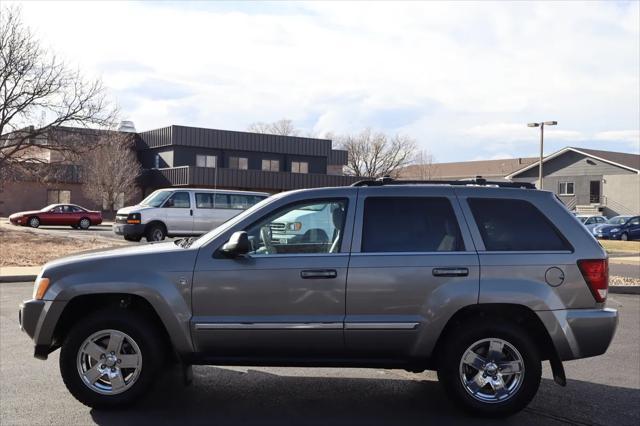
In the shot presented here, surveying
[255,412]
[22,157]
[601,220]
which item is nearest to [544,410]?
[255,412]

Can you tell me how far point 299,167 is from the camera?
178 ft

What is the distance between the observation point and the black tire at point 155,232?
1959 cm

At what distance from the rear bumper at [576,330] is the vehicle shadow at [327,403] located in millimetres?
590

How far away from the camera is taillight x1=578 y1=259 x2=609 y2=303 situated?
5141mm

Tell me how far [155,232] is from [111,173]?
29.0m

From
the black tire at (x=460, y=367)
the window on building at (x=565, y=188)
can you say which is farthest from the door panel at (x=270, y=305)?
the window on building at (x=565, y=188)

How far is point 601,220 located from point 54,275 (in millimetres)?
40339

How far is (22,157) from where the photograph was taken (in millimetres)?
27203

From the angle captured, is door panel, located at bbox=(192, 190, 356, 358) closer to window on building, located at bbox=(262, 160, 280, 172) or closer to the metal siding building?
A: the metal siding building

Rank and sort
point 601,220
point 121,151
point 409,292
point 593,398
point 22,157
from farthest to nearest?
point 121,151, point 601,220, point 22,157, point 593,398, point 409,292

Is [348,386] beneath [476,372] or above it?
beneath

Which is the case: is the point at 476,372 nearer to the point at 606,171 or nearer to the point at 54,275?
the point at 54,275

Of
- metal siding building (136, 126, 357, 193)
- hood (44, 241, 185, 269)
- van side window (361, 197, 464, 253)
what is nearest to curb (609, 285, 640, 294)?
van side window (361, 197, 464, 253)

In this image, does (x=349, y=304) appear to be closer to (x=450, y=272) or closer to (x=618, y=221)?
(x=450, y=272)
